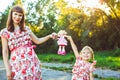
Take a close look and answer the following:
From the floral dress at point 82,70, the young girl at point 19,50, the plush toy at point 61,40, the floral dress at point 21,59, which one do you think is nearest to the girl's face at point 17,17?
the young girl at point 19,50

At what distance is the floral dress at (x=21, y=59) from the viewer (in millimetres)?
5277

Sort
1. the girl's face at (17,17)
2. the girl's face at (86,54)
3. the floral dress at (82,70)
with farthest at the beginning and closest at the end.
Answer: the floral dress at (82,70), the girl's face at (86,54), the girl's face at (17,17)

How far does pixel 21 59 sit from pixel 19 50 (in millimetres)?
120

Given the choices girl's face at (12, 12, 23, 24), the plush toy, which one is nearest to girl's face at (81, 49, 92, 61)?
the plush toy

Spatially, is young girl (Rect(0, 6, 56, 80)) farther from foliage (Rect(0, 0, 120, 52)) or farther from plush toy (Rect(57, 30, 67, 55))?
foliage (Rect(0, 0, 120, 52))

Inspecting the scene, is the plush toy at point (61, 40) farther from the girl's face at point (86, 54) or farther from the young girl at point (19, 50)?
the girl's face at point (86, 54)

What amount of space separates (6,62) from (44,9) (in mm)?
54441

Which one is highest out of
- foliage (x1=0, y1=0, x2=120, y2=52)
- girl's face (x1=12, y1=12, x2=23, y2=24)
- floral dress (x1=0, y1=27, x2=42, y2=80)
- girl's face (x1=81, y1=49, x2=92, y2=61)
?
foliage (x1=0, y1=0, x2=120, y2=52)

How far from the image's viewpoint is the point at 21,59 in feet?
17.4

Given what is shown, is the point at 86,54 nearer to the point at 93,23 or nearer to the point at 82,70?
the point at 82,70

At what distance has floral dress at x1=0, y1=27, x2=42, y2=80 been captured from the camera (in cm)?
528

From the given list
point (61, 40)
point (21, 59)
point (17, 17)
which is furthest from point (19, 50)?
point (61, 40)

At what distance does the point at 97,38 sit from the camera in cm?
3750

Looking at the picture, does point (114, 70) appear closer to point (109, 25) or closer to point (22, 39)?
point (22, 39)
